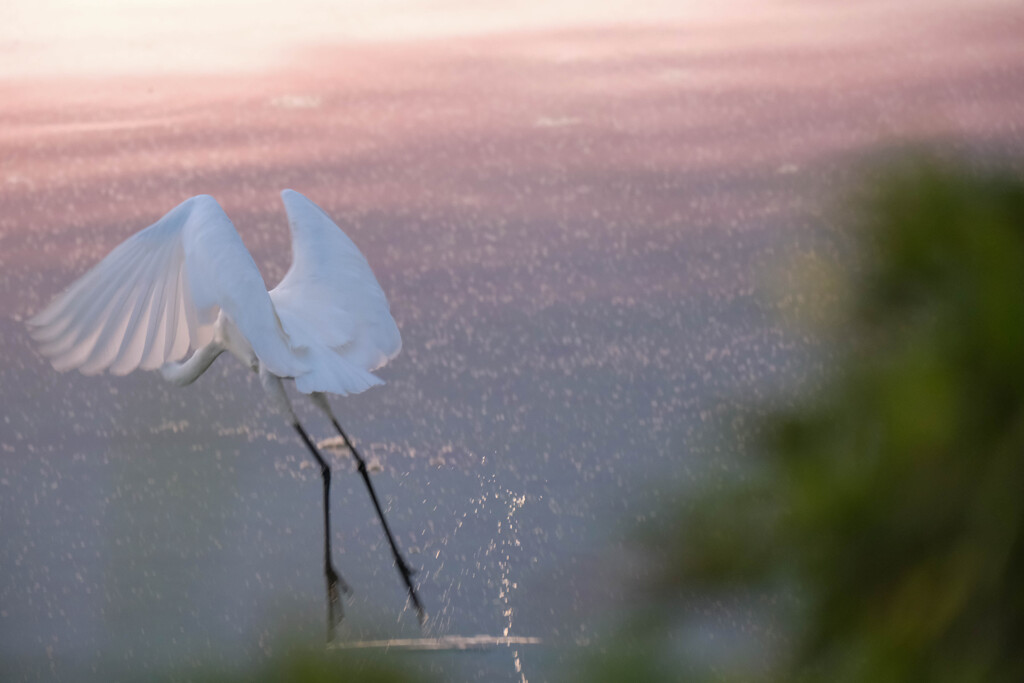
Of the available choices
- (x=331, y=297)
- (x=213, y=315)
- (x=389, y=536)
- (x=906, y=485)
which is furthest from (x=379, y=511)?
(x=906, y=485)

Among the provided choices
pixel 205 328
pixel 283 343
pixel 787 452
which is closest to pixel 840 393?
pixel 787 452

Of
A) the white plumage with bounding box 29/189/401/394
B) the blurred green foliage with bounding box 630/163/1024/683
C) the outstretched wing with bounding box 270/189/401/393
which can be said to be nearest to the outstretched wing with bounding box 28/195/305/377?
the white plumage with bounding box 29/189/401/394

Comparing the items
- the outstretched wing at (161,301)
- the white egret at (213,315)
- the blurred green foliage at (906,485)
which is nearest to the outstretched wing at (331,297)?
the white egret at (213,315)

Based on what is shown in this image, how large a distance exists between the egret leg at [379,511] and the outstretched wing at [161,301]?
56 centimetres

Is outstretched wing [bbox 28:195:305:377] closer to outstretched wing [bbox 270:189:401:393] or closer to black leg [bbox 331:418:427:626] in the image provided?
outstretched wing [bbox 270:189:401:393]

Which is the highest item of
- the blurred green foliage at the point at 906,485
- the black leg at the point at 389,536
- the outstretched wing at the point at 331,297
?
the blurred green foliage at the point at 906,485

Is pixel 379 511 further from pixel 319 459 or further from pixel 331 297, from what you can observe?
pixel 331 297

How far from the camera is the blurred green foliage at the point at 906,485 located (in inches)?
17.1

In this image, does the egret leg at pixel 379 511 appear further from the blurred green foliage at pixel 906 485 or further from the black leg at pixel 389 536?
the blurred green foliage at pixel 906 485

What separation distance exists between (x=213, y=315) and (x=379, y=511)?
3.63ft

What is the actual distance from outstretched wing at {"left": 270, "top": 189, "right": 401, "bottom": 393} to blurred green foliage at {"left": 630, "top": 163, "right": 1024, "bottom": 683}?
232 cm

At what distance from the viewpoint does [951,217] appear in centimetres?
44

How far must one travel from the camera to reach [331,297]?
3.20 metres

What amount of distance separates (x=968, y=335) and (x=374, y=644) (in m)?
0.29
